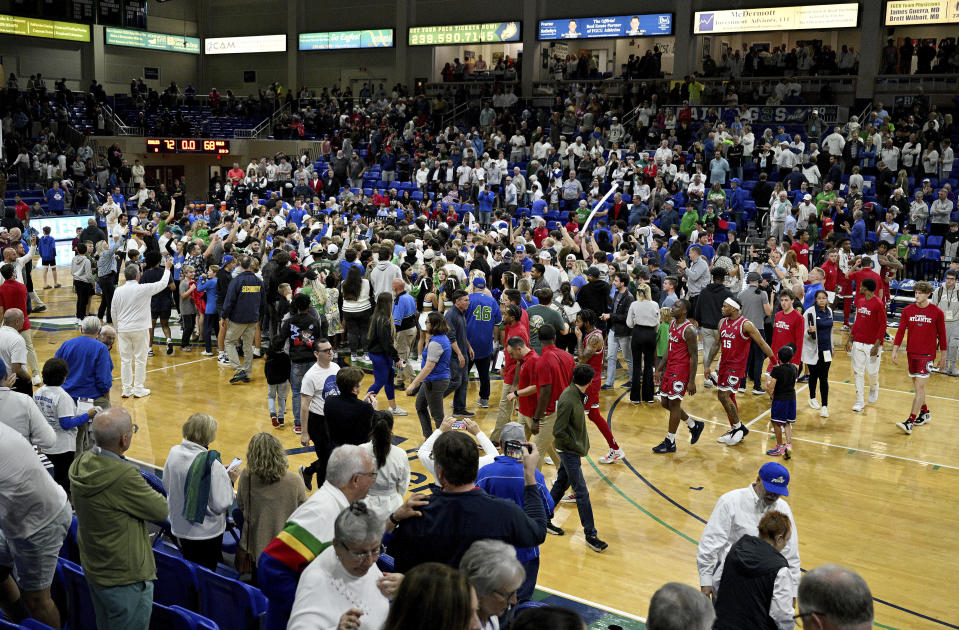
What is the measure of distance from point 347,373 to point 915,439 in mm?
7070

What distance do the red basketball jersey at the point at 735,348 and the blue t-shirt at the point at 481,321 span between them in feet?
8.79

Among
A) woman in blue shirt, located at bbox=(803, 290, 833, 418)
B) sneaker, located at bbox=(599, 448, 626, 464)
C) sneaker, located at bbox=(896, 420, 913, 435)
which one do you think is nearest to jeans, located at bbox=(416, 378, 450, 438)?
sneaker, located at bbox=(599, 448, 626, 464)

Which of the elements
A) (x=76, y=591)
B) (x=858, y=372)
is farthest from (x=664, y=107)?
(x=76, y=591)

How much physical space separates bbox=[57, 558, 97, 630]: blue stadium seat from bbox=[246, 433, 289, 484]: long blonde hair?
3.41ft

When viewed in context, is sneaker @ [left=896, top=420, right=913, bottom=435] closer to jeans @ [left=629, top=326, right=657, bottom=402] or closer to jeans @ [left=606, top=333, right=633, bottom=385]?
jeans @ [left=629, top=326, right=657, bottom=402]

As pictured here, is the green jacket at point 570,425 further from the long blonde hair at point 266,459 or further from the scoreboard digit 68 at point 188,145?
the scoreboard digit 68 at point 188,145

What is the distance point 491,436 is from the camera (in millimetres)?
9219

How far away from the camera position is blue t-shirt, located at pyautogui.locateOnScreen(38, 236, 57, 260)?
1802 centimetres

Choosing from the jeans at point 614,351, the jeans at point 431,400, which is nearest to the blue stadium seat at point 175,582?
the jeans at point 431,400

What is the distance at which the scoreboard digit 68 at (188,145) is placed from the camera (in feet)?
100.0

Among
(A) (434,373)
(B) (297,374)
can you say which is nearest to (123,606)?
(A) (434,373)

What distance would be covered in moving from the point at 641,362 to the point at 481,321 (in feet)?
7.60

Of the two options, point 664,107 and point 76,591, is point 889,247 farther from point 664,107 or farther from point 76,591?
point 76,591

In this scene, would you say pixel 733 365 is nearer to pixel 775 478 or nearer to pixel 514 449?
pixel 775 478
